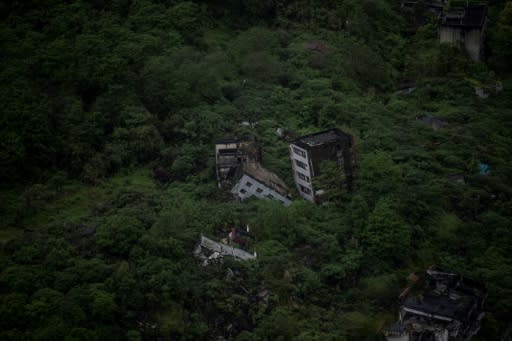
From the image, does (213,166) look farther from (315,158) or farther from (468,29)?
(468,29)

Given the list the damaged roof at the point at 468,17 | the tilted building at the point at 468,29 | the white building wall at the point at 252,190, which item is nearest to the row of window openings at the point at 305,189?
the white building wall at the point at 252,190

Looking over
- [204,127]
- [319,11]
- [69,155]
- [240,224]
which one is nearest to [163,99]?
[204,127]

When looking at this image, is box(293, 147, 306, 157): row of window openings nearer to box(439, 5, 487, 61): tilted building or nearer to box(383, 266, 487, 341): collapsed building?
box(383, 266, 487, 341): collapsed building

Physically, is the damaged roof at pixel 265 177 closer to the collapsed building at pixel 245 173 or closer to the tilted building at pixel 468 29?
the collapsed building at pixel 245 173

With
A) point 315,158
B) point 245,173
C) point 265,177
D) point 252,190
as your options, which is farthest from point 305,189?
point 245,173

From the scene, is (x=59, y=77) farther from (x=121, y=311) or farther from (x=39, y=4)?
(x=121, y=311)
